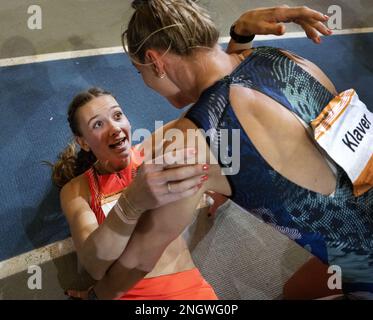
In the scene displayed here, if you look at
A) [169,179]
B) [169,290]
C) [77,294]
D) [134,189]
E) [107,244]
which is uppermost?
[169,179]

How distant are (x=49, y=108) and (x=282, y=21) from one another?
1.87 meters

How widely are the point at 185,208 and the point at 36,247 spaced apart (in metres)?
1.38

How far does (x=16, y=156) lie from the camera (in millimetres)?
2859

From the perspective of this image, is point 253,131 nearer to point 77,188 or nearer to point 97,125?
point 97,125

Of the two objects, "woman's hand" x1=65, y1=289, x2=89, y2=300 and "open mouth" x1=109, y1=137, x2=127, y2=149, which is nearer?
"woman's hand" x1=65, y1=289, x2=89, y2=300

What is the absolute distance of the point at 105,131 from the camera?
243 centimetres

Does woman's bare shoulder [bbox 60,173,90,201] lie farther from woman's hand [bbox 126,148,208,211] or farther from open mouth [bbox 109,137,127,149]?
Result: woman's hand [bbox 126,148,208,211]

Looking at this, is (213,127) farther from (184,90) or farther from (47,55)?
(47,55)

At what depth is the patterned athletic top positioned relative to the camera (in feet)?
4.51

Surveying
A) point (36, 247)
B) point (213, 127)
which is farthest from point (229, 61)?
point (36, 247)

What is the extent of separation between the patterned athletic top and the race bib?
0.10 ft

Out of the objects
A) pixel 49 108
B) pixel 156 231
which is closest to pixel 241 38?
pixel 156 231

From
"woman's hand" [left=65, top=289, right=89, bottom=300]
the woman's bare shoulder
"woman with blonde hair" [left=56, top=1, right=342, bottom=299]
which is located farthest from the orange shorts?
the woman's bare shoulder

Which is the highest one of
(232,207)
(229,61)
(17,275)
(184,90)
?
(229,61)
